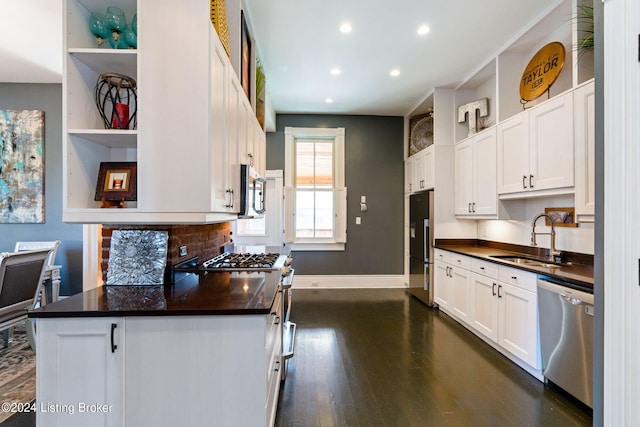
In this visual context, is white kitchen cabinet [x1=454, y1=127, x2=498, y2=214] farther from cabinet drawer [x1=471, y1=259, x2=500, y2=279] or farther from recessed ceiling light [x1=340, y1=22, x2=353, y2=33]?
recessed ceiling light [x1=340, y1=22, x2=353, y2=33]

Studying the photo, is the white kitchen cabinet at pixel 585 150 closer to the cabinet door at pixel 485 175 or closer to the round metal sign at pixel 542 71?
the round metal sign at pixel 542 71

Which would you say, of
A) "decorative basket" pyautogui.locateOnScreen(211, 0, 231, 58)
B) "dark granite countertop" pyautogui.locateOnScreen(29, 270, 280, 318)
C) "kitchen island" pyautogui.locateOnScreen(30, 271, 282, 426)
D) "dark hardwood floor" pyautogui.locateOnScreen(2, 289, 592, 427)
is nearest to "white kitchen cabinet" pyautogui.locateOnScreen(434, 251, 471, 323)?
"dark hardwood floor" pyautogui.locateOnScreen(2, 289, 592, 427)

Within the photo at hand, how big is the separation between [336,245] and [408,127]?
2.47 metres

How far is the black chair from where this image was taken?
92.1 inches

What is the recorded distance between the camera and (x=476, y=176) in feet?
12.5

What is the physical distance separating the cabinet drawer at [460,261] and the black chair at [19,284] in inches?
160

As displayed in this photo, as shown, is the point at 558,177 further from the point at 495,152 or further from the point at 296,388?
the point at 296,388

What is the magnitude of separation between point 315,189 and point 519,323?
12.2 ft

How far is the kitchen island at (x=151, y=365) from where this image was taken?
1352 millimetres

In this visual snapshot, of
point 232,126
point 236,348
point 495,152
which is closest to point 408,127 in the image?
point 495,152

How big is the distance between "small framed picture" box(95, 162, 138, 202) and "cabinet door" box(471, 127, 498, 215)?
341 cm

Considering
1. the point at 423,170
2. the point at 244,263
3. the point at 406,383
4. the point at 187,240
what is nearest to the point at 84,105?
the point at 187,240

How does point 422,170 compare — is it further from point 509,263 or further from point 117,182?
point 117,182

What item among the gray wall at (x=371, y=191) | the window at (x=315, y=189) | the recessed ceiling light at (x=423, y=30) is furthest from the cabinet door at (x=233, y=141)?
the gray wall at (x=371, y=191)
